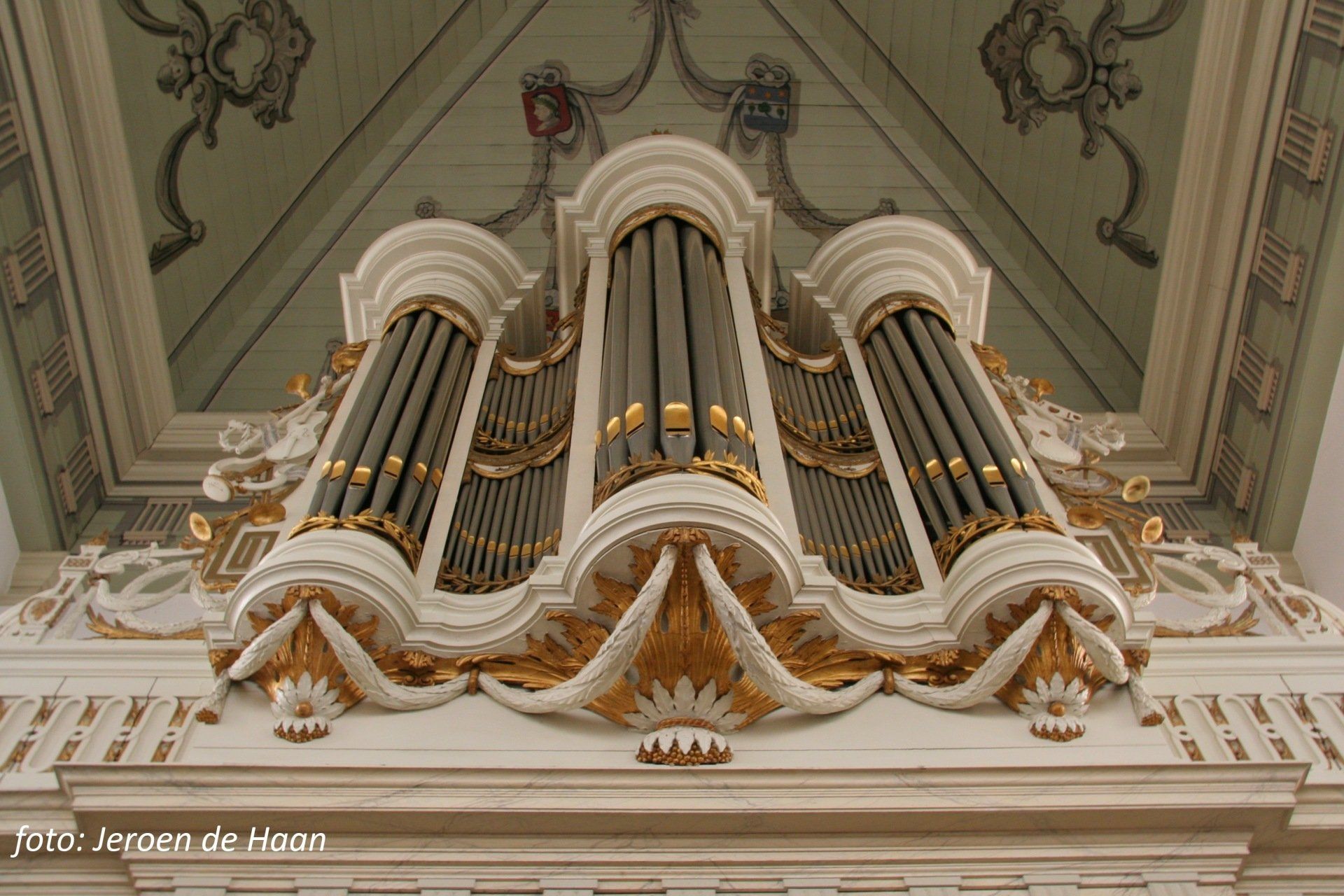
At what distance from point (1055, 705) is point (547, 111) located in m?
6.17

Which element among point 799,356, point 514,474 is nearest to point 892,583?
point 514,474

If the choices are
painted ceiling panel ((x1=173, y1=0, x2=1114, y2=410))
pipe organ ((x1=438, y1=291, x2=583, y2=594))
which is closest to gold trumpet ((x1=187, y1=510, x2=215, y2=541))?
pipe organ ((x1=438, y1=291, x2=583, y2=594))

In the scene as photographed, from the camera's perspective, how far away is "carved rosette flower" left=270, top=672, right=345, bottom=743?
404 centimetres

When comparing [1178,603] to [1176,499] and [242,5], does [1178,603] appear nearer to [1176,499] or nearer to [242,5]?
[1176,499]

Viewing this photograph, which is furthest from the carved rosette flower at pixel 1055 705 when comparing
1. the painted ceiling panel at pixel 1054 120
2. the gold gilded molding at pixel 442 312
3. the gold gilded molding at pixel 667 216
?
the painted ceiling panel at pixel 1054 120

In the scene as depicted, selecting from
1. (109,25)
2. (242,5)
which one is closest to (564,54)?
(242,5)

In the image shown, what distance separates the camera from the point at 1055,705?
163 inches

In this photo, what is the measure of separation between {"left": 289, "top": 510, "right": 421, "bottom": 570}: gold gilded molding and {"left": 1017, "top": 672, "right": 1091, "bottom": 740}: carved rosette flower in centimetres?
195

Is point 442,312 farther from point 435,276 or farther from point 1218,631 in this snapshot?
point 1218,631

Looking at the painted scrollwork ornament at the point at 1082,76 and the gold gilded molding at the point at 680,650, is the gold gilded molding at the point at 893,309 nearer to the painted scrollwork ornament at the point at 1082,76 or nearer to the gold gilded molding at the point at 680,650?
the painted scrollwork ornament at the point at 1082,76

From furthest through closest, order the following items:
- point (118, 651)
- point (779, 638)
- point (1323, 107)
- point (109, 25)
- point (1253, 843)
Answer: point (109, 25) < point (1323, 107) < point (118, 651) < point (779, 638) < point (1253, 843)

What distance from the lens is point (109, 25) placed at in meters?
7.12

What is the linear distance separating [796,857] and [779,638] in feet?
2.34

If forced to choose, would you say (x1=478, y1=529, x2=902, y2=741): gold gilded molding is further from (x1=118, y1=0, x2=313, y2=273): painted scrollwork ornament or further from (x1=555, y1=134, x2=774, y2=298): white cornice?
(x1=118, y1=0, x2=313, y2=273): painted scrollwork ornament
